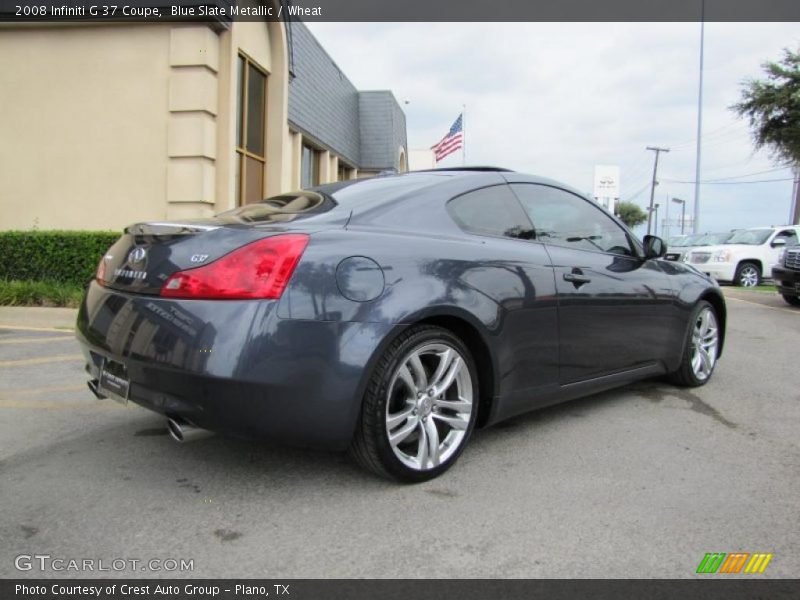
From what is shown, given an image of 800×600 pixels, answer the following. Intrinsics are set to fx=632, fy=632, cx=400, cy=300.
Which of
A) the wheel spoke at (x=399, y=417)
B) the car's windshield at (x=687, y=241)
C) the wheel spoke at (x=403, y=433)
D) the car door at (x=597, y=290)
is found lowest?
the wheel spoke at (x=403, y=433)

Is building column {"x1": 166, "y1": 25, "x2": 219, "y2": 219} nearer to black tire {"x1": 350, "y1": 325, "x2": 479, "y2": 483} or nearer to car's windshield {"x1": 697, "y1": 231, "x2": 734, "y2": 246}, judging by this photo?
black tire {"x1": 350, "y1": 325, "x2": 479, "y2": 483}

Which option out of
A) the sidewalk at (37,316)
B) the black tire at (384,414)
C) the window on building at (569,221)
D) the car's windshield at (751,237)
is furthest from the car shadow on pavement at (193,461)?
the car's windshield at (751,237)

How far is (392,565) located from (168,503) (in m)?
1.03

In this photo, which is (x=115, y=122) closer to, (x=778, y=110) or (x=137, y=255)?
(x=137, y=255)

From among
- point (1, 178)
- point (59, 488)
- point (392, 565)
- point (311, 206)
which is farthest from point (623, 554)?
point (1, 178)

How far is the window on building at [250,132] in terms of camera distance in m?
10.9

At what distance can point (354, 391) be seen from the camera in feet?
8.25

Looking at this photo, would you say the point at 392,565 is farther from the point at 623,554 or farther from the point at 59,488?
the point at 59,488

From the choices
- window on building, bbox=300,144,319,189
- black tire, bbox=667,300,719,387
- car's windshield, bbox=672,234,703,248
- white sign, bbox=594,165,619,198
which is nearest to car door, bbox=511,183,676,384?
black tire, bbox=667,300,719,387

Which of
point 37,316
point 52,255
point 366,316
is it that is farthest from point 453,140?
point 366,316

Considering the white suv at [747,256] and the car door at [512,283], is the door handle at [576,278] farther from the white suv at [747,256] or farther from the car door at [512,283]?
the white suv at [747,256]
